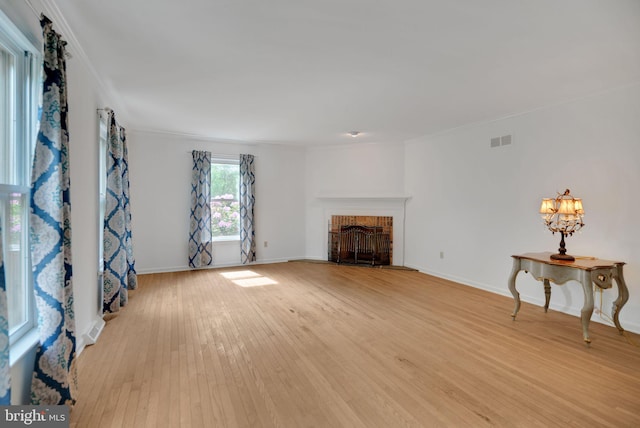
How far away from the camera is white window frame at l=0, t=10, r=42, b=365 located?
159 cm

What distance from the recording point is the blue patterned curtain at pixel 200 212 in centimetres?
553

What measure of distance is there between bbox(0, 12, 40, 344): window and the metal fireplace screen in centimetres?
504

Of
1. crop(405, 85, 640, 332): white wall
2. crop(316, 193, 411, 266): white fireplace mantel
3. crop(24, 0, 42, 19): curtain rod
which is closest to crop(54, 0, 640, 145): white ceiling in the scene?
crop(24, 0, 42, 19): curtain rod

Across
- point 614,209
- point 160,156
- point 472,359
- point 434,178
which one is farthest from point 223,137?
point 614,209

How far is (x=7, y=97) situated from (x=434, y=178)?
5.21 meters

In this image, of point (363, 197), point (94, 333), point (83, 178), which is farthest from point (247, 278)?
point (83, 178)

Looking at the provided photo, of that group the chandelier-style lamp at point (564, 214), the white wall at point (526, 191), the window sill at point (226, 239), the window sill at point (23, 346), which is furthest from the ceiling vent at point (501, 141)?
the window sill at point (23, 346)

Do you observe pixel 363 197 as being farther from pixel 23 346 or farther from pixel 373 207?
pixel 23 346

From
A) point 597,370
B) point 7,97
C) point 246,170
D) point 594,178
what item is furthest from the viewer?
point 246,170

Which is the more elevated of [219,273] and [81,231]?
[81,231]

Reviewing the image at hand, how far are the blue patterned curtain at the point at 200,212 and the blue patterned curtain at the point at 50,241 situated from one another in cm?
386

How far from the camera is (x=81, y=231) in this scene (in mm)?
2580

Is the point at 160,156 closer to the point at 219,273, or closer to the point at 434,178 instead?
the point at 219,273

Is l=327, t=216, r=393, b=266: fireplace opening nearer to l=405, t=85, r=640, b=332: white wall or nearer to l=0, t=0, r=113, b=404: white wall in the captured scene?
l=405, t=85, r=640, b=332: white wall
